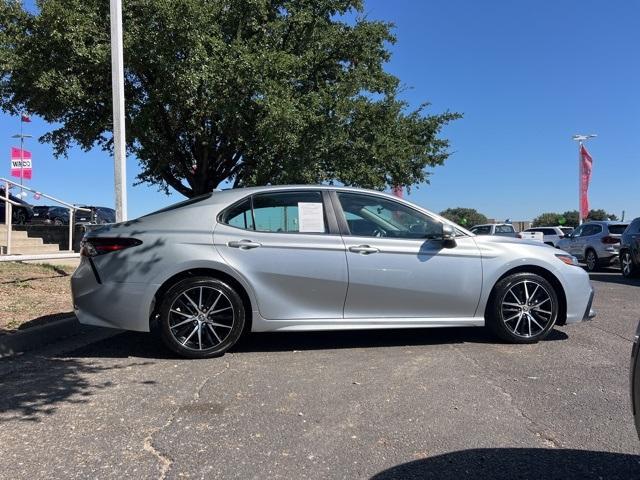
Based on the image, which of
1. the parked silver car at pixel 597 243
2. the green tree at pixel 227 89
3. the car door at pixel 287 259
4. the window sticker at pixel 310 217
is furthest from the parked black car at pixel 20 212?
the parked silver car at pixel 597 243

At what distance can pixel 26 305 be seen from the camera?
7.21 meters

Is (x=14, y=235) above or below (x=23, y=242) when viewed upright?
above

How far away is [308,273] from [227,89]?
23.4 ft

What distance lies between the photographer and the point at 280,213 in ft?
18.6

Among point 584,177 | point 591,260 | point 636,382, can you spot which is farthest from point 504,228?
point 636,382

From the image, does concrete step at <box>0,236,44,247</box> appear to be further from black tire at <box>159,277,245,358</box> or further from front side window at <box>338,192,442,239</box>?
front side window at <box>338,192,442,239</box>

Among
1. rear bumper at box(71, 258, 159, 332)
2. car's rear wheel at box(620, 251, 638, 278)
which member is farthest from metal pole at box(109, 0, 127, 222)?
car's rear wheel at box(620, 251, 638, 278)

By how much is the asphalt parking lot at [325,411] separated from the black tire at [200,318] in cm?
17

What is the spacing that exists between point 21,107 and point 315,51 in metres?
7.22

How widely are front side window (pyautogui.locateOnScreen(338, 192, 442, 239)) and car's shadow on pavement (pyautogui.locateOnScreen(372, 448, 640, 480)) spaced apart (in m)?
2.72

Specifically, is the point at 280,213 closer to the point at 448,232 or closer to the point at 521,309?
the point at 448,232

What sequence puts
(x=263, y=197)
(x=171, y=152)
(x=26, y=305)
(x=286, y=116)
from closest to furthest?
1. (x=263, y=197)
2. (x=26, y=305)
3. (x=286, y=116)
4. (x=171, y=152)

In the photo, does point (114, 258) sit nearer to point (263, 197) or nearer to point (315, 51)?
point (263, 197)

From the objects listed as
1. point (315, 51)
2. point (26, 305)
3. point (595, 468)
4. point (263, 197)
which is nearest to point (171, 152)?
point (315, 51)
